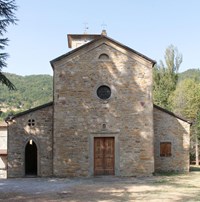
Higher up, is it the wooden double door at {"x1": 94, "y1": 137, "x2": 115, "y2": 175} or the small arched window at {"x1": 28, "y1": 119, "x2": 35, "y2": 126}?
the small arched window at {"x1": 28, "y1": 119, "x2": 35, "y2": 126}

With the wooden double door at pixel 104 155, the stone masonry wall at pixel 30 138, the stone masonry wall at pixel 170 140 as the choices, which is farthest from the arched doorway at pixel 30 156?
the stone masonry wall at pixel 170 140

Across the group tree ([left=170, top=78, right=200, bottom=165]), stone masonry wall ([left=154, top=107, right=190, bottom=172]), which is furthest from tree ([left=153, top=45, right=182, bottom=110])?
stone masonry wall ([left=154, top=107, right=190, bottom=172])

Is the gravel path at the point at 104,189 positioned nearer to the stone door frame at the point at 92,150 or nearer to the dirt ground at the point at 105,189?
the dirt ground at the point at 105,189

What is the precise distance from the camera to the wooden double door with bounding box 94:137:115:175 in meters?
20.0

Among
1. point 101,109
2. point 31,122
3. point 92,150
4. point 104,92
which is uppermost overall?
point 104,92

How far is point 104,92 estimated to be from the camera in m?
20.3

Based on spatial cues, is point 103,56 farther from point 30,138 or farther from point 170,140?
point 170,140

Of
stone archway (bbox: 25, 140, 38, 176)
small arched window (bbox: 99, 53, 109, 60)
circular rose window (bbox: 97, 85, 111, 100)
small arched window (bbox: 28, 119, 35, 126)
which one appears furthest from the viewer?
stone archway (bbox: 25, 140, 38, 176)

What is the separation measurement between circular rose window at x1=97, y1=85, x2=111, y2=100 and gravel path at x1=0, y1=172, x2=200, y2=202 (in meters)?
4.51

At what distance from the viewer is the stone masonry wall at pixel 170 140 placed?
2241 centimetres

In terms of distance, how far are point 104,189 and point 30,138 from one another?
6911mm

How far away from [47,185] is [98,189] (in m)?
2.70

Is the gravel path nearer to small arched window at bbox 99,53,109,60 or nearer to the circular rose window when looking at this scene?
the circular rose window

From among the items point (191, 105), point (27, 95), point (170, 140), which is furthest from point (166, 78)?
point (27, 95)
